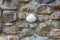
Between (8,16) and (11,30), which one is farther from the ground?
(8,16)

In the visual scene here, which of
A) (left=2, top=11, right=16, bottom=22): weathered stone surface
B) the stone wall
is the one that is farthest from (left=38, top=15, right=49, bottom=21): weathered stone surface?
(left=2, top=11, right=16, bottom=22): weathered stone surface

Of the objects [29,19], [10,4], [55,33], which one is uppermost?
[10,4]

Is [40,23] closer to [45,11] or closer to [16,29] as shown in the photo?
[45,11]

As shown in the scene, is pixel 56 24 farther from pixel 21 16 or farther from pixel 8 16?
pixel 8 16

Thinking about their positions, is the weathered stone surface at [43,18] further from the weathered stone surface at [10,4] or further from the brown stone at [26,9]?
the weathered stone surface at [10,4]

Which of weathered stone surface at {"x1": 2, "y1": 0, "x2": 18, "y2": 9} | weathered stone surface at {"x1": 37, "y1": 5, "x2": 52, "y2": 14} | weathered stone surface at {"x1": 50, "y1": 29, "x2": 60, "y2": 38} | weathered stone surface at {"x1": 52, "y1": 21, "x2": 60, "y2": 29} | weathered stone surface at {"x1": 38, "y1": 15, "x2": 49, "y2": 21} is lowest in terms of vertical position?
weathered stone surface at {"x1": 50, "y1": 29, "x2": 60, "y2": 38}

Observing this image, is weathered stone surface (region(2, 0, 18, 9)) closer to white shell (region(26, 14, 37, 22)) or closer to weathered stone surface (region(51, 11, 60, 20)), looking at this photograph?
white shell (region(26, 14, 37, 22))

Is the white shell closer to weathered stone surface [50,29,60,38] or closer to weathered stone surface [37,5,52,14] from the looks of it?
weathered stone surface [37,5,52,14]

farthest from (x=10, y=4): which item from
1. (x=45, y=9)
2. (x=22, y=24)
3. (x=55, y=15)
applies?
(x=55, y=15)

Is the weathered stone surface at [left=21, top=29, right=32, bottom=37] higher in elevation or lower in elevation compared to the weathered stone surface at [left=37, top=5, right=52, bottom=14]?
lower
